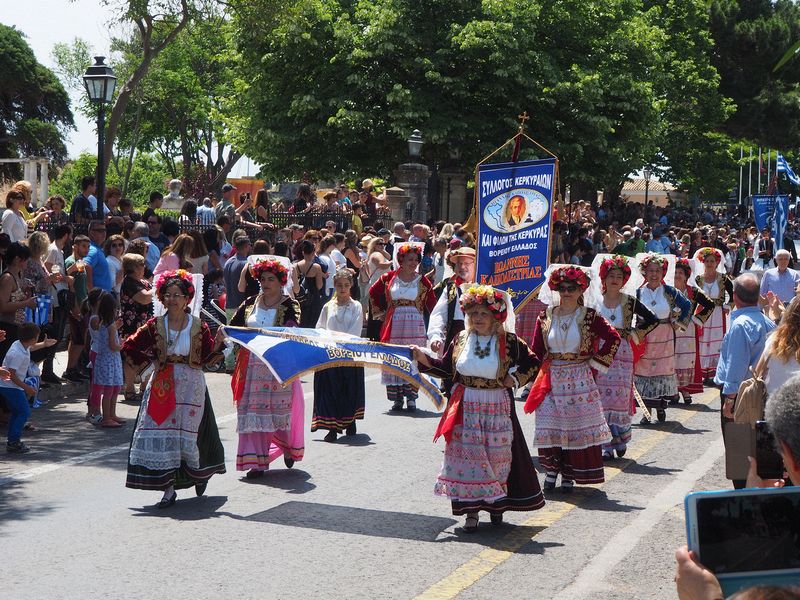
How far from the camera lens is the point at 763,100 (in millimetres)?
54750

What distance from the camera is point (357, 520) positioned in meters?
8.54

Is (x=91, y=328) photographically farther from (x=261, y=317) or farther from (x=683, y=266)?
(x=683, y=266)

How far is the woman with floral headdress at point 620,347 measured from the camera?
35.8 ft

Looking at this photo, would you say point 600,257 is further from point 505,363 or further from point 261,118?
point 261,118

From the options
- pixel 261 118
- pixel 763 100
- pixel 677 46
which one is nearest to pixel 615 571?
pixel 261 118

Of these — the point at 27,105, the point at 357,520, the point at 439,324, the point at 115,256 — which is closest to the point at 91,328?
the point at 115,256

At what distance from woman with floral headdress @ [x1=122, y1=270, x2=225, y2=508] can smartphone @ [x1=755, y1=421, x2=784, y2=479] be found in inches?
223

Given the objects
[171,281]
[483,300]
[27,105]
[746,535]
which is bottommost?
[746,535]

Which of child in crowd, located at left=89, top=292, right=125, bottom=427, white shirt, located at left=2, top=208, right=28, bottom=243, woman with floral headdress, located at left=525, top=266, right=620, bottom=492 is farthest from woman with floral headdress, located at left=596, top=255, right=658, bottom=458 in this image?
white shirt, located at left=2, top=208, right=28, bottom=243

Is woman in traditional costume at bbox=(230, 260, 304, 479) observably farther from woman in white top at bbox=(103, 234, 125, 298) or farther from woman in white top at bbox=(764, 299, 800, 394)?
woman in white top at bbox=(103, 234, 125, 298)

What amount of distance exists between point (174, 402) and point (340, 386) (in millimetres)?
2919

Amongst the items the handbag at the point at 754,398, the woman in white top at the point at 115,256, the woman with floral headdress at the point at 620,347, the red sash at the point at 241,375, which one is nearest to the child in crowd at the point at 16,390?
the red sash at the point at 241,375

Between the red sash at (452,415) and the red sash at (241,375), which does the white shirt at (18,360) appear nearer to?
the red sash at (241,375)

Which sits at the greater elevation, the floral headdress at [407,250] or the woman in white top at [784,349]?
the floral headdress at [407,250]
